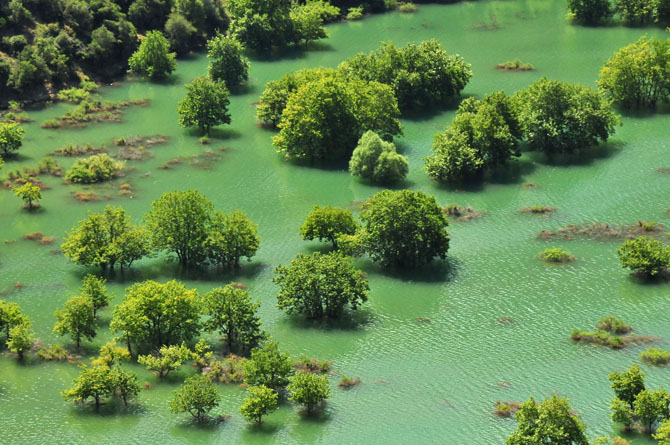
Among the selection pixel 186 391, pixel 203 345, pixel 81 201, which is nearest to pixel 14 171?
pixel 81 201

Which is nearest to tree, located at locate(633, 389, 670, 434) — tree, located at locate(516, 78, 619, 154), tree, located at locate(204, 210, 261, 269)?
tree, located at locate(204, 210, 261, 269)

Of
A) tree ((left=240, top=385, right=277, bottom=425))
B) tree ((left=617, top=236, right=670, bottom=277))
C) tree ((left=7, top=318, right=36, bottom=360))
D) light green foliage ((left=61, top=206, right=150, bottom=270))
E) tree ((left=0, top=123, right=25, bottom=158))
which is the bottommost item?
tree ((left=240, top=385, right=277, bottom=425))

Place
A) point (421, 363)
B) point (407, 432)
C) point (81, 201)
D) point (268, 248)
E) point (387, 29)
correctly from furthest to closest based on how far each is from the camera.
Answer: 1. point (387, 29)
2. point (81, 201)
3. point (268, 248)
4. point (421, 363)
5. point (407, 432)

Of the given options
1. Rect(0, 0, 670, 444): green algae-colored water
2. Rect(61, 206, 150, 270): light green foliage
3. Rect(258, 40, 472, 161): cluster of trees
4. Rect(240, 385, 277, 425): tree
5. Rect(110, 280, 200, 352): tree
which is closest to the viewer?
Rect(240, 385, 277, 425): tree

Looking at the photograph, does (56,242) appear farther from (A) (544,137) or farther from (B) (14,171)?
(A) (544,137)

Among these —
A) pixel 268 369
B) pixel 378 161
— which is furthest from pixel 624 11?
pixel 268 369

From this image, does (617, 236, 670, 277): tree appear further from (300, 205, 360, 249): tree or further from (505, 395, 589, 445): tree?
(505, 395, 589, 445): tree
